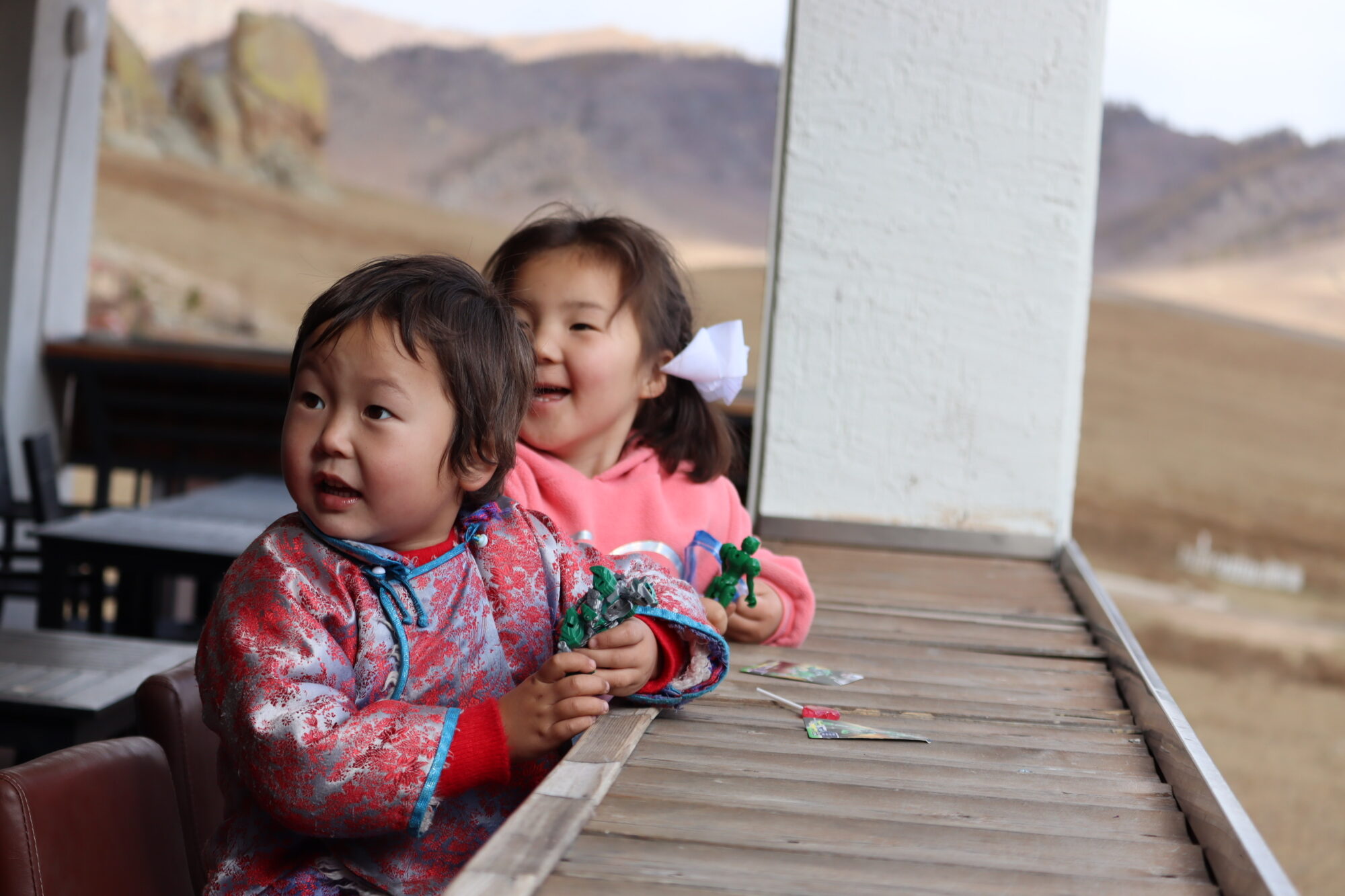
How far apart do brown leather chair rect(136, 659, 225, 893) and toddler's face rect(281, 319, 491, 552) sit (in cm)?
38

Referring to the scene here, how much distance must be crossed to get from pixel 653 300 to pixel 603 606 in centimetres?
64

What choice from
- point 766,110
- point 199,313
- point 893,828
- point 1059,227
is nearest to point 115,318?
point 199,313

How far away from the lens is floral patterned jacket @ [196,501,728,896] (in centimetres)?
94

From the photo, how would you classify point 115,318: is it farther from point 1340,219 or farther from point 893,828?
point 1340,219

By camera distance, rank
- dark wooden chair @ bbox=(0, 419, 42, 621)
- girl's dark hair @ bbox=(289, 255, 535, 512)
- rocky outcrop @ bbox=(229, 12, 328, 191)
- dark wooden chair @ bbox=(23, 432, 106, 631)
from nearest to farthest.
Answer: girl's dark hair @ bbox=(289, 255, 535, 512) < dark wooden chair @ bbox=(0, 419, 42, 621) < dark wooden chair @ bbox=(23, 432, 106, 631) < rocky outcrop @ bbox=(229, 12, 328, 191)

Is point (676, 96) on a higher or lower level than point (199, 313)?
higher

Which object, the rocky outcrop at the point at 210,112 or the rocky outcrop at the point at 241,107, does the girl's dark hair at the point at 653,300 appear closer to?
the rocky outcrop at the point at 241,107

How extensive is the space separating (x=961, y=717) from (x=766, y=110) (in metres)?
22.1

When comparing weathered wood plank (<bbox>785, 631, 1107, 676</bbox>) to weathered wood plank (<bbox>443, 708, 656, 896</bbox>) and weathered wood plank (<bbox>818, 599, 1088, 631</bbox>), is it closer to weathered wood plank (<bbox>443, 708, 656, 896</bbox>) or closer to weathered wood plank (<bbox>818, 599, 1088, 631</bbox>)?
weathered wood plank (<bbox>818, 599, 1088, 631</bbox>)

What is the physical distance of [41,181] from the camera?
492cm

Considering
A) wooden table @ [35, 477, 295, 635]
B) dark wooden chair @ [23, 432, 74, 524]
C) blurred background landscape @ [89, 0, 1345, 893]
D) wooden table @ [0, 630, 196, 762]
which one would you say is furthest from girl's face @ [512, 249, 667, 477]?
blurred background landscape @ [89, 0, 1345, 893]

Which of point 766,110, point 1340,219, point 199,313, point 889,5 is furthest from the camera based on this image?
point 766,110

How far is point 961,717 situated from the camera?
1241 mm

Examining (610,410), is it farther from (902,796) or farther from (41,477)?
(41,477)
